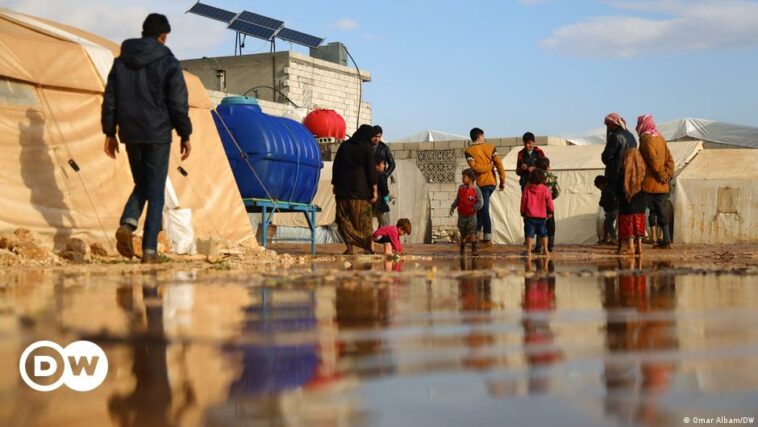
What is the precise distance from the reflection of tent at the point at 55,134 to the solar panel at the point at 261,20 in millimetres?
35766

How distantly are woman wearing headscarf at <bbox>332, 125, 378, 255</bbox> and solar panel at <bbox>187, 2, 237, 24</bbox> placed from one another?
114 ft

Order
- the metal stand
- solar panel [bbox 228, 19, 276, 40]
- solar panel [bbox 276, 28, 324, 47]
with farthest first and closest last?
solar panel [bbox 276, 28, 324, 47], solar panel [bbox 228, 19, 276, 40], the metal stand

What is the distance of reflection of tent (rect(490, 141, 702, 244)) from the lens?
990 inches

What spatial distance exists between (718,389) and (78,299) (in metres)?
3.89

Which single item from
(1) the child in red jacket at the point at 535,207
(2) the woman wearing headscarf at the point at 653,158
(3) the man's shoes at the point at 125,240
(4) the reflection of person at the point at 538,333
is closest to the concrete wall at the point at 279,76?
(2) the woman wearing headscarf at the point at 653,158

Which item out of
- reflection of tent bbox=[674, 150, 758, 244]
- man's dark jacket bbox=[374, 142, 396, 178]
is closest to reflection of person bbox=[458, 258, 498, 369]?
man's dark jacket bbox=[374, 142, 396, 178]

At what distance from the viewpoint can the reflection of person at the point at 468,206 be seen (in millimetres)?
17109

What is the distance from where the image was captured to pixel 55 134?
38.8ft

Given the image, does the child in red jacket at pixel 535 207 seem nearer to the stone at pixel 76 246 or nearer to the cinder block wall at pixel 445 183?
the stone at pixel 76 246

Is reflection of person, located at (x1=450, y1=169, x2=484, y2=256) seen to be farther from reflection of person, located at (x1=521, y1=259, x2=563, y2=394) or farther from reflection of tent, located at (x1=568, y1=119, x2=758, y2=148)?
reflection of tent, located at (x1=568, y1=119, x2=758, y2=148)

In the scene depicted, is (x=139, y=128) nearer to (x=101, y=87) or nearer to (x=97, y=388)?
(x=101, y=87)

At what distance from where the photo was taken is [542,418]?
2781mm

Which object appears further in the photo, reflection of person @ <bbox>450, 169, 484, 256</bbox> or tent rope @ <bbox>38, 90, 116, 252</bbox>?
reflection of person @ <bbox>450, 169, 484, 256</bbox>

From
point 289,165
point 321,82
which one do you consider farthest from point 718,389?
point 321,82
